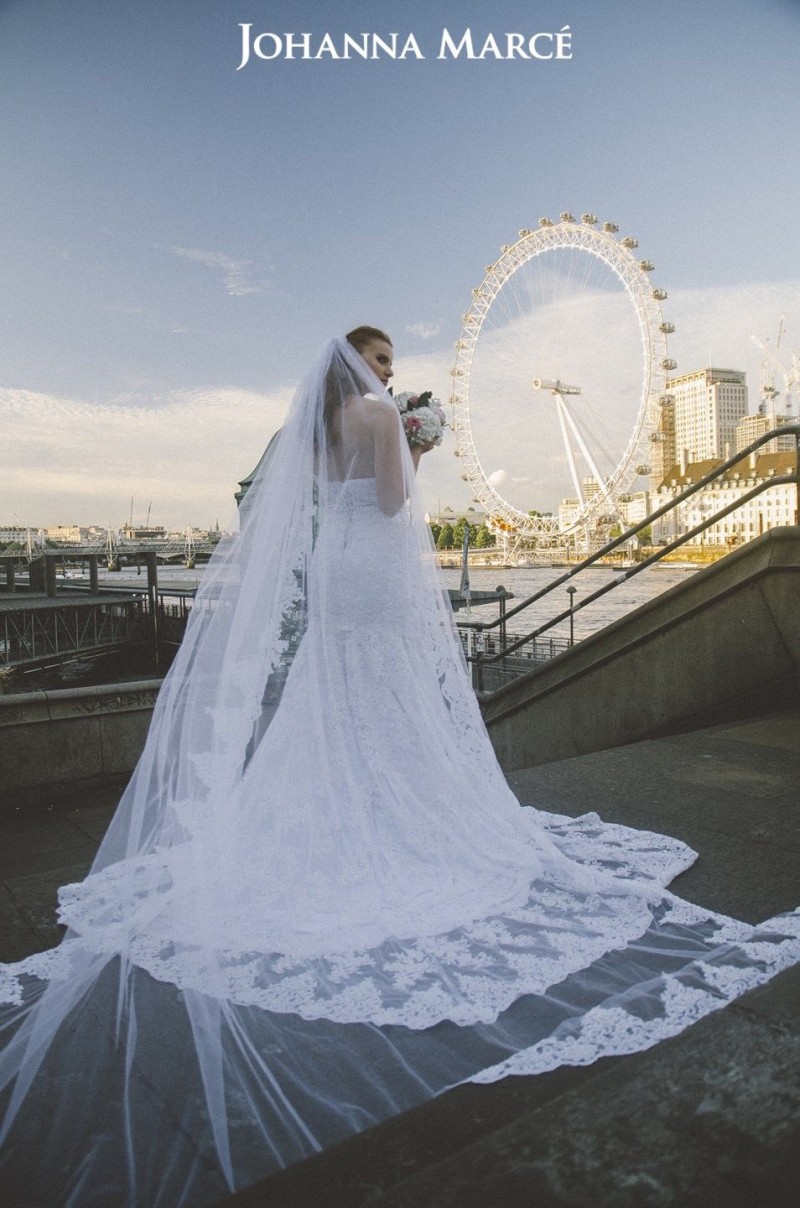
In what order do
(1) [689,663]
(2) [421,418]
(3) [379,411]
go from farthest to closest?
(1) [689,663] < (2) [421,418] < (3) [379,411]

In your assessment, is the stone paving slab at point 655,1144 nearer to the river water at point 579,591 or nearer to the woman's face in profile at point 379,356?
→ the woman's face in profile at point 379,356

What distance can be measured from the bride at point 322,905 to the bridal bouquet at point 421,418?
10cm

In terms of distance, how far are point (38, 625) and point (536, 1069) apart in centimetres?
3337

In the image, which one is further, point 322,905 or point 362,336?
point 362,336

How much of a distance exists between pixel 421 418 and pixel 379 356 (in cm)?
31

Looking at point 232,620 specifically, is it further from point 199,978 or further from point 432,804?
point 199,978

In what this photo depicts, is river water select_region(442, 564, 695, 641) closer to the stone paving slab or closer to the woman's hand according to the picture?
the woman's hand

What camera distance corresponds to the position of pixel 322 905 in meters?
2.43

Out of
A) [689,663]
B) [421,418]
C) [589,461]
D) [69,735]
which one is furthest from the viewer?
[589,461]

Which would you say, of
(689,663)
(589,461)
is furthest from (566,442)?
(689,663)

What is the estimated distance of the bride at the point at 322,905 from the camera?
5.39 ft

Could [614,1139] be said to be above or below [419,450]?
below

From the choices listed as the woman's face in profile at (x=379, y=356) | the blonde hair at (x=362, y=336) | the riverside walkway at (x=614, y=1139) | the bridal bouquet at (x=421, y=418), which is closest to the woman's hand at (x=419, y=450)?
the bridal bouquet at (x=421, y=418)

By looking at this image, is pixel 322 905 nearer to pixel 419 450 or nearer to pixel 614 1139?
pixel 614 1139
